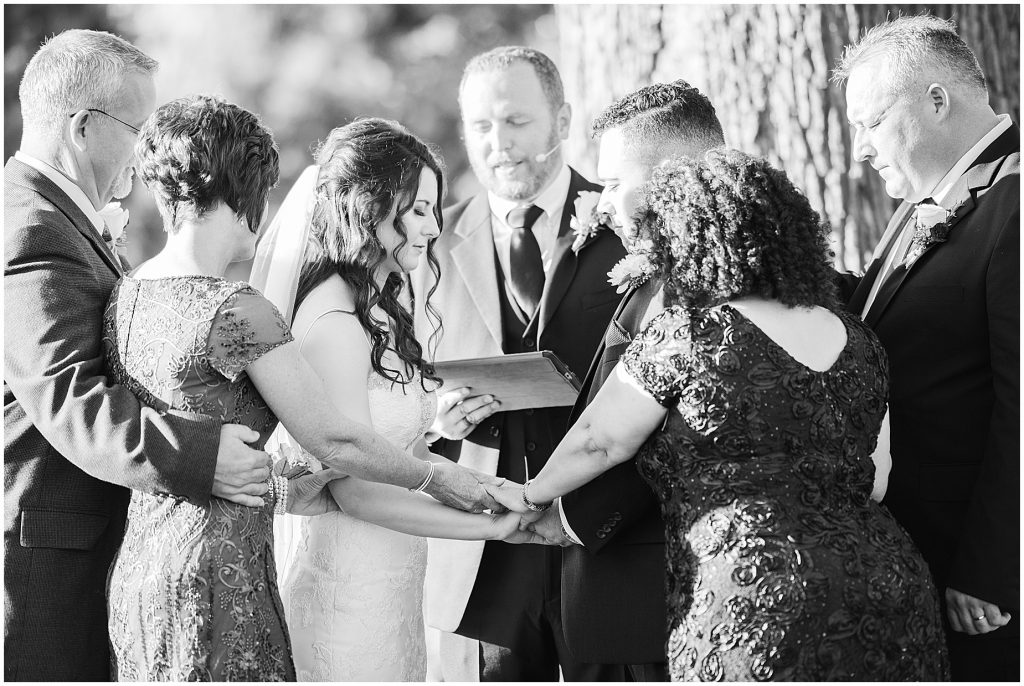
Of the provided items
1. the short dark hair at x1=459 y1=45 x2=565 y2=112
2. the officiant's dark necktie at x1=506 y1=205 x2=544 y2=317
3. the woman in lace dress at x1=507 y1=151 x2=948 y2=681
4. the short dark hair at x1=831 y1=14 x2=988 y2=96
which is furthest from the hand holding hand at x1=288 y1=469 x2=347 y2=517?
the short dark hair at x1=831 y1=14 x2=988 y2=96

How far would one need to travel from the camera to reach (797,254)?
273 cm

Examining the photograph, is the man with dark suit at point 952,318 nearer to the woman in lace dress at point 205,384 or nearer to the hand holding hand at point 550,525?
the hand holding hand at point 550,525

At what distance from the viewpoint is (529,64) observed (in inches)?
178

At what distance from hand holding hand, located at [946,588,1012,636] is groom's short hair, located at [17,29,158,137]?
288 cm

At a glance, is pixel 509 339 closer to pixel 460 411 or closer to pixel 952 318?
pixel 460 411

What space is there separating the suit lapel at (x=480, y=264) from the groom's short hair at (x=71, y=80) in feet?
4.44

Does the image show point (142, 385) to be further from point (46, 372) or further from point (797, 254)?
point (797, 254)

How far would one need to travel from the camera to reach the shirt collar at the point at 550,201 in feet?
14.0

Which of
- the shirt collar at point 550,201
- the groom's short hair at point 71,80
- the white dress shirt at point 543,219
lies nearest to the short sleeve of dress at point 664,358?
the white dress shirt at point 543,219

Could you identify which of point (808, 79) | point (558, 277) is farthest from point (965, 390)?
point (808, 79)

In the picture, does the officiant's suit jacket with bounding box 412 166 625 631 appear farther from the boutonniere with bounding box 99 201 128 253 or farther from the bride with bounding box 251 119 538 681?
the boutonniere with bounding box 99 201 128 253

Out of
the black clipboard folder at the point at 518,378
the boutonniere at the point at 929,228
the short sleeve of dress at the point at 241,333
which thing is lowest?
the black clipboard folder at the point at 518,378

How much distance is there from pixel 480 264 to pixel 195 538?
171 centimetres

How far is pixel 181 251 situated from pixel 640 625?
5.49ft
